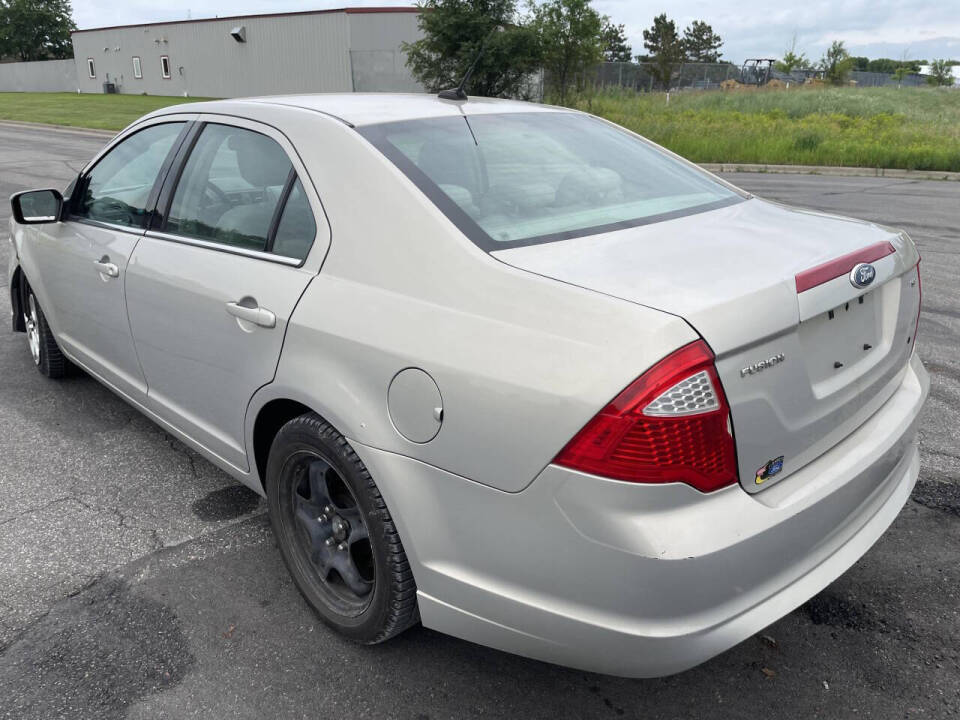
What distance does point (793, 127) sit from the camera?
71.4ft

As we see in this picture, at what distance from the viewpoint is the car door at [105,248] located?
331 centimetres

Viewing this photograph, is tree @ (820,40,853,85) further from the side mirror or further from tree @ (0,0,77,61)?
tree @ (0,0,77,61)

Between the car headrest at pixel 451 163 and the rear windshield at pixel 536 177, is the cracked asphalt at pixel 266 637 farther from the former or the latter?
the car headrest at pixel 451 163

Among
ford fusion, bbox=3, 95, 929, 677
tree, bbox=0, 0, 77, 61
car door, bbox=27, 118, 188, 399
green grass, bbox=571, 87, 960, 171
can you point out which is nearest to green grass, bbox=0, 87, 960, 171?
green grass, bbox=571, 87, 960, 171

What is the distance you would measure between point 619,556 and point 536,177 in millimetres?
1354

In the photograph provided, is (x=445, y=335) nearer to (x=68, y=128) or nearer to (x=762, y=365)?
(x=762, y=365)

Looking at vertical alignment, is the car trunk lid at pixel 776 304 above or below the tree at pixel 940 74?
below

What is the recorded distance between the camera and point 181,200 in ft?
10.1

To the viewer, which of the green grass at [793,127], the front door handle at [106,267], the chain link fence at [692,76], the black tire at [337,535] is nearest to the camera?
the black tire at [337,535]

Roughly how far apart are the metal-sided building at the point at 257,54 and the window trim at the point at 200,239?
29.1 metres

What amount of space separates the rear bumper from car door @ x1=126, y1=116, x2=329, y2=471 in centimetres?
67

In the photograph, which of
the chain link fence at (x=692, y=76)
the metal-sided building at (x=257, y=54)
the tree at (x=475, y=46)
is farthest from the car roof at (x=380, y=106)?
the metal-sided building at (x=257, y=54)

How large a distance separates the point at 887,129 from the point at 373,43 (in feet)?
81.8

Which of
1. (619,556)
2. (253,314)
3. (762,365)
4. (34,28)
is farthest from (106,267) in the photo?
(34,28)
